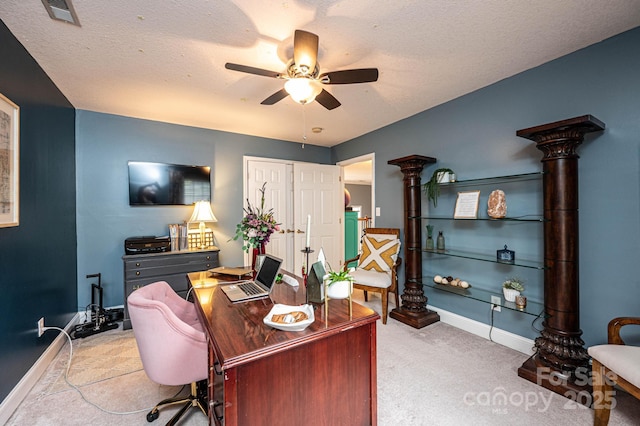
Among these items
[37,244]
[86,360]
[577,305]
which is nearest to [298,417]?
[577,305]

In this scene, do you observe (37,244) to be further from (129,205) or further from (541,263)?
(541,263)

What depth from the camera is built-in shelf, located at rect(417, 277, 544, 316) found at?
2.28 meters

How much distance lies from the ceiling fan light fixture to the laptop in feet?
3.80

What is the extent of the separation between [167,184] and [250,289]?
2565mm

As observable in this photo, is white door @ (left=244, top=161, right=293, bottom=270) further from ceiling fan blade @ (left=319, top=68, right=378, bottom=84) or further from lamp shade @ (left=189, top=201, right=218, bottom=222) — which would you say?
ceiling fan blade @ (left=319, top=68, right=378, bottom=84)

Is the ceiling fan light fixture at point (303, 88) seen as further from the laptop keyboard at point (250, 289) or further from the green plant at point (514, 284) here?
the green plant at point (514, 284)

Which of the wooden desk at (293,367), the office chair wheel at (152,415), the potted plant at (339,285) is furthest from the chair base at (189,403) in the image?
the potted plant at (339,285)

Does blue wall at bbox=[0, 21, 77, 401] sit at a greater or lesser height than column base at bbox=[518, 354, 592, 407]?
greater

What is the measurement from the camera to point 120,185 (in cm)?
336

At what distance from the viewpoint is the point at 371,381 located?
1.35 m

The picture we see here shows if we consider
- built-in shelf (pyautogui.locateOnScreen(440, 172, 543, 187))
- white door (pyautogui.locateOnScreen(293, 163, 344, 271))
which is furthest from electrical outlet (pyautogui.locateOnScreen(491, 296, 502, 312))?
white door (pyautogui.locateOnScreen(293, 163, 344, 271))

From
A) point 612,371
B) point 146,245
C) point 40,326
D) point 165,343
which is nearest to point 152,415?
point 165,343

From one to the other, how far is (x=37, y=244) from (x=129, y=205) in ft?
4.38

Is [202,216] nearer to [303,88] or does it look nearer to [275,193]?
[275,193]
